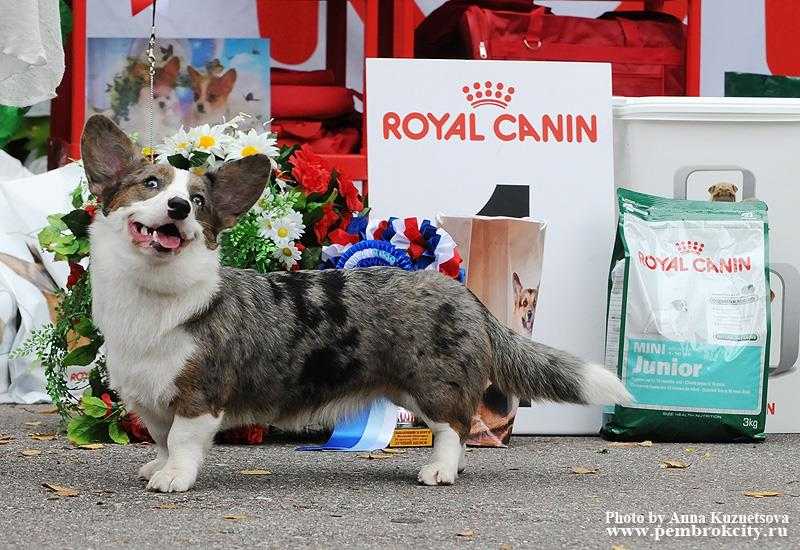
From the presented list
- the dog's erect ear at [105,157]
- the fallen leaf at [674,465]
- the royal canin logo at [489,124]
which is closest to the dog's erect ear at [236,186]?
the dog's erect ear at [105,157]

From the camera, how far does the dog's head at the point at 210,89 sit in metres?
5.41

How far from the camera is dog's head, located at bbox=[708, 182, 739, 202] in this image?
4.45 meters

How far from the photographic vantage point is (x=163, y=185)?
3.07m

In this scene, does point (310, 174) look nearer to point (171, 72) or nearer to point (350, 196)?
point (350, 196)

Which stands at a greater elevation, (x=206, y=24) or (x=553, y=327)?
(x=206, y=24)

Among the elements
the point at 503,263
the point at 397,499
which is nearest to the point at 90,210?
the point at 503,263

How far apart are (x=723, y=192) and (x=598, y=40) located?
1.22 metres

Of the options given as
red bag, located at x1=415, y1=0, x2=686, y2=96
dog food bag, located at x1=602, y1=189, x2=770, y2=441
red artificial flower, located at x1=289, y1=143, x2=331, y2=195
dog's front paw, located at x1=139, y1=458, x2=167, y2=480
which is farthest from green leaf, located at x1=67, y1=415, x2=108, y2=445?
red bag, located at x1=415, y1=0, x2=686, y2=96

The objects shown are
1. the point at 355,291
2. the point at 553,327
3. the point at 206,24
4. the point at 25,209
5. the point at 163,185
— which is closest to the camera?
the point at 163,185

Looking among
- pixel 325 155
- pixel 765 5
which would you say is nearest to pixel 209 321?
pixel 325 155

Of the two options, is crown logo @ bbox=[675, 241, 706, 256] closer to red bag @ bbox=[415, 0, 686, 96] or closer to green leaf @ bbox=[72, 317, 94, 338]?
red bag @ bbox=[415, 0, 686, 96]

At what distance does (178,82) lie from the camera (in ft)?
17.9

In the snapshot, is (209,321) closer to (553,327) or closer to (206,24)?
(553,327)

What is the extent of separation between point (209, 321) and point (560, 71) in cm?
177
